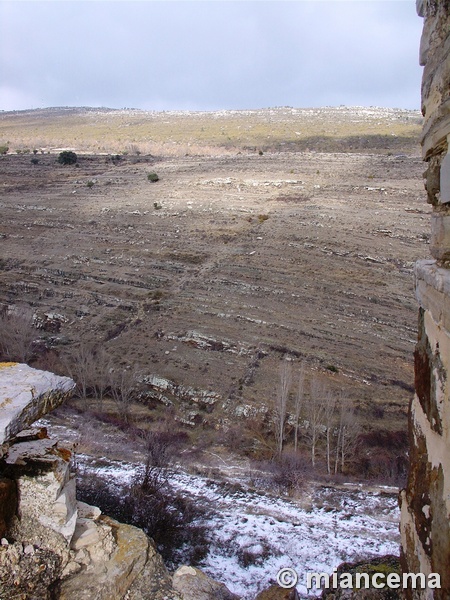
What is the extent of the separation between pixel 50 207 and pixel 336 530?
79.6 ft

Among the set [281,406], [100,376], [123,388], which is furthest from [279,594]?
[100,376]

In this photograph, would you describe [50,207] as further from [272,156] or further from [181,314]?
[272,156]

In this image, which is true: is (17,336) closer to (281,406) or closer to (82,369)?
(82,369)

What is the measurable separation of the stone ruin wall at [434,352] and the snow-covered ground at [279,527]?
4365mm

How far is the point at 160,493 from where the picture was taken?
9234 mm

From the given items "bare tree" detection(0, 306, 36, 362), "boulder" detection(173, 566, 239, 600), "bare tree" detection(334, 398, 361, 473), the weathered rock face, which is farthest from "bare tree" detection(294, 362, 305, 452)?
the weathered rock face

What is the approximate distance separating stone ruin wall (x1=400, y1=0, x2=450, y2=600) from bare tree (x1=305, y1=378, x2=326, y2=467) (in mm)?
10867

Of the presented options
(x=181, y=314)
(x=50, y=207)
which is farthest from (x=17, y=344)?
(x=50, y=207)

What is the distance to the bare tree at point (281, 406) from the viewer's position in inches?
532

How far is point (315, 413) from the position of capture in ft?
45.5

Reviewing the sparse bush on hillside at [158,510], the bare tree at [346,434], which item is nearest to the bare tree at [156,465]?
the sparse bush on hillside at [158,510]

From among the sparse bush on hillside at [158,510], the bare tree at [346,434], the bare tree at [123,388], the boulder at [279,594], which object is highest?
the boulder at [279,594]

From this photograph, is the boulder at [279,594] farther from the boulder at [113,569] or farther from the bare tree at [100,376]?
the bare tree at [100,376]

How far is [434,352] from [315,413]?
1187cm
